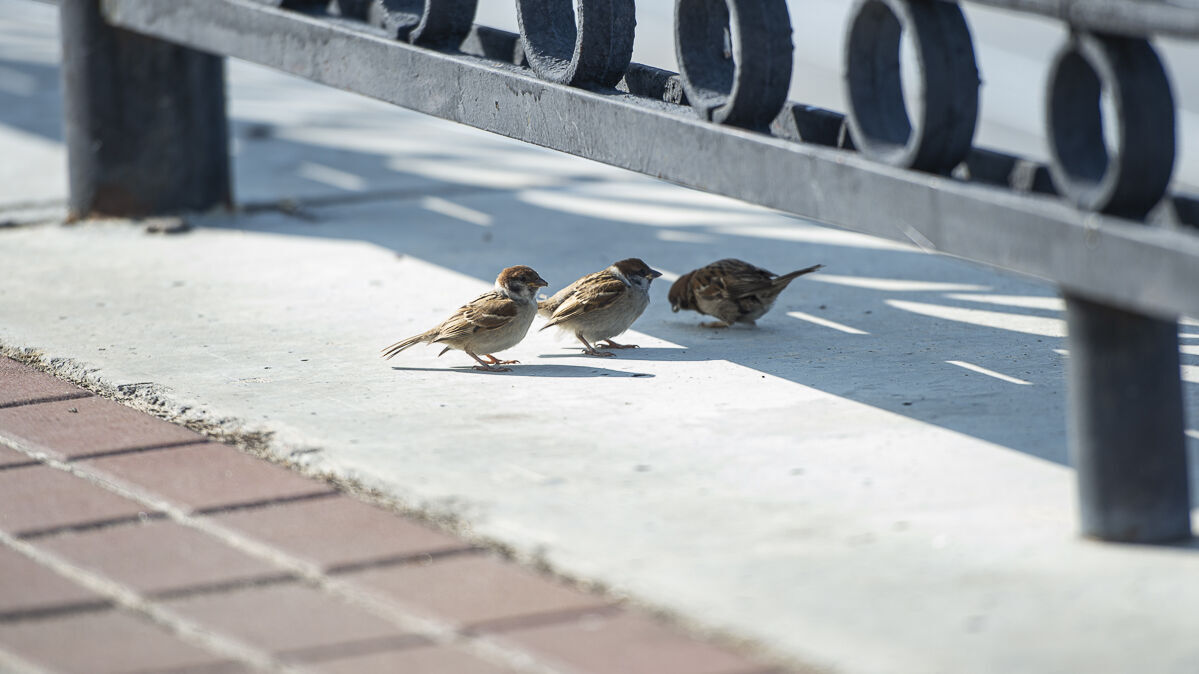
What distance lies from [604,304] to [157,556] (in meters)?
2.23

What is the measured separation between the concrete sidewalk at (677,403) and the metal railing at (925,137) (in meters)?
0.36

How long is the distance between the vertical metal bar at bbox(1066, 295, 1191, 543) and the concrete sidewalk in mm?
88

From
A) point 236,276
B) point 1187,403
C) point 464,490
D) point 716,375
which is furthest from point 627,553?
point 236,276

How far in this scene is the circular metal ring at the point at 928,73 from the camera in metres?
3.55

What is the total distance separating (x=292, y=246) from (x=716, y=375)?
3002mm

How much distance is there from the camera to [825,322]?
589cm

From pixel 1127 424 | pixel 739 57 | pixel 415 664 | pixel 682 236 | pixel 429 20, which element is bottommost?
pixel 682 236

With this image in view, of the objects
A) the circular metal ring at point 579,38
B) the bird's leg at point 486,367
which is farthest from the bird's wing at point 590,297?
the circular metal ring at point 579,38

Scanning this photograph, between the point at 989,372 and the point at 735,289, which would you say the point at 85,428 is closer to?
the point at 735,289

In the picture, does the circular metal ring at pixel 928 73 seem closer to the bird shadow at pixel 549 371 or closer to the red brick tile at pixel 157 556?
the bird shadow at pixel 549 371

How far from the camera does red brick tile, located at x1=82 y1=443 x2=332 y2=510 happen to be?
387 centimetres

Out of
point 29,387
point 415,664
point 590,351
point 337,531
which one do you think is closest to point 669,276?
point 590,351

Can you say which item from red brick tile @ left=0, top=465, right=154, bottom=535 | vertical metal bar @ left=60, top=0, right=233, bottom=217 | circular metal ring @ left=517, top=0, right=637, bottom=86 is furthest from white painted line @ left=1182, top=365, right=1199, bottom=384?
vertical metal bar @ left=60, top=0, right=233, bottom=217

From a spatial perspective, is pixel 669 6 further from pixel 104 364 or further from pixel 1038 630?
pixel 1038 630
